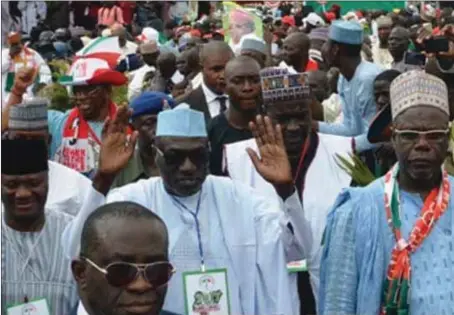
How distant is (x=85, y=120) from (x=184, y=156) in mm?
2671

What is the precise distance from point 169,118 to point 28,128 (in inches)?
52.4

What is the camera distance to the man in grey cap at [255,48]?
12102mm

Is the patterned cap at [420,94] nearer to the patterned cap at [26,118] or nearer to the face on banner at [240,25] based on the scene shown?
the patterned cap at [26,118]

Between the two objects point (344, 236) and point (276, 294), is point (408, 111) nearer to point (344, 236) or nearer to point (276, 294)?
point (344, 236)

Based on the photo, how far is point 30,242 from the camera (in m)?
5.77

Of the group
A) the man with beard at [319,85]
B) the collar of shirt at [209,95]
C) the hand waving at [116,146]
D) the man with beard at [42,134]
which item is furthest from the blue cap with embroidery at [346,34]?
the hand waving at [116,146]

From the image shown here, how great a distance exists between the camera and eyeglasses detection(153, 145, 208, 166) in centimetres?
601

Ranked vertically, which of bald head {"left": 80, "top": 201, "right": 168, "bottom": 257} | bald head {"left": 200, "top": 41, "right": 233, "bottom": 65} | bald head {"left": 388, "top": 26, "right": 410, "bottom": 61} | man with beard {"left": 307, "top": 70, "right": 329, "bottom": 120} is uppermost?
bald head {"left": 388, "top": 26, "right": 410, "bottom": 61}

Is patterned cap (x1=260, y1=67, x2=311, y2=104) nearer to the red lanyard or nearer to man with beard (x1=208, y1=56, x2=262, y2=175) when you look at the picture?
the red lanyard

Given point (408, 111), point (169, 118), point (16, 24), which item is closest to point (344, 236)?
point (408, 111)

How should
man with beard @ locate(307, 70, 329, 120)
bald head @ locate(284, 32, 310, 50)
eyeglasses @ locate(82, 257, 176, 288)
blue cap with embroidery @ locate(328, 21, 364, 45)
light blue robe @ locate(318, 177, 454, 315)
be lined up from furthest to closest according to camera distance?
bald head @ locate(284, 32, 310, 50) < man with beard @ locate(307, 70, 329, 120) < blue cap with embroidery @ locate(328, 21, 364, 45) < light blue robe @ locate(318, 177, 454, 315) < eyeglasses @ locate(82, 257, 176, 288)

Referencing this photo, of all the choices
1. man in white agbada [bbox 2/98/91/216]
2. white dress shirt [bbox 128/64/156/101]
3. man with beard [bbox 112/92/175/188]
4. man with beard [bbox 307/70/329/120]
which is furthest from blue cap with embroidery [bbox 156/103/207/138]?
white dress shirt [bbox 128/64/156/101]

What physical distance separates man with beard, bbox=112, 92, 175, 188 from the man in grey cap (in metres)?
4.00

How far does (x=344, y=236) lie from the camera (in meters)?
5.54
